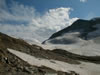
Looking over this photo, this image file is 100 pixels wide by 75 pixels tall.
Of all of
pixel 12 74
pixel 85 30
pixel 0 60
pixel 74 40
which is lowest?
pixel 12 74

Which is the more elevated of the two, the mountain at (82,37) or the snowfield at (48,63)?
the mountain at (82,37)

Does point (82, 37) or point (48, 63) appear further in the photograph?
point (82, 37)

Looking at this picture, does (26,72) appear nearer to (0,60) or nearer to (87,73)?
(0,60)


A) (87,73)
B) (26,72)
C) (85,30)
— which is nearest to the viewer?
(26,72)

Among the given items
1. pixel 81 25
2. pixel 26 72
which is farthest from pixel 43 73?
pixel 81 25

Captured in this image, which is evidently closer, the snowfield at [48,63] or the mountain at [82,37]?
the snowfield at [48,63]

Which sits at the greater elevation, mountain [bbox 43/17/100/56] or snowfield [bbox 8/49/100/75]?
mountain [bbox 43/17/100/56]

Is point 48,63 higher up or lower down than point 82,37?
lower down

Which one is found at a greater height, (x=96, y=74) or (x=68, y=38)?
(x=68, y=38)

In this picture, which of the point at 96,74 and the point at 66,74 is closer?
the point at 66,74

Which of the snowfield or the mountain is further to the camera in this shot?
the mountain

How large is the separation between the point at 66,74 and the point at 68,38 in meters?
98.7

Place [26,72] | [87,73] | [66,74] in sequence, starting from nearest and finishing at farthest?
[26,72], [66,74], [87,73]

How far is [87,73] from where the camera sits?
118ft
